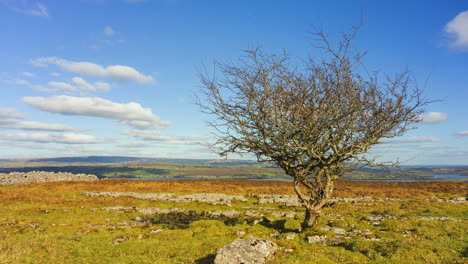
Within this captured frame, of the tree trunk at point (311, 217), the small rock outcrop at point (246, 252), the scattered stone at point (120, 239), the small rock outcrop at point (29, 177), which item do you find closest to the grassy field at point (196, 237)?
the scattered stone at point (120, 239)

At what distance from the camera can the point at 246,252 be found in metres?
9.70

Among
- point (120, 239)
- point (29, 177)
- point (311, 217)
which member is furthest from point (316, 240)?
point (29, 177)

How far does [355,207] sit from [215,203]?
16736mm

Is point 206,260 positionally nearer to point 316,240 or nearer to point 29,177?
point 316,240

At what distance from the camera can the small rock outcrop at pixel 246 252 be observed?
9398mm

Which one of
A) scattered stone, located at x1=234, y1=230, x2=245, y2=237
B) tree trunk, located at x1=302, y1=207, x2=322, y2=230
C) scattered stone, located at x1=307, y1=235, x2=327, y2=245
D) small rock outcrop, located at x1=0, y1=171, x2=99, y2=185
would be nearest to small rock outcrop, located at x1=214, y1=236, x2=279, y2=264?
scattered stone, located at x1=307, y1=235, x2=327, y2=245

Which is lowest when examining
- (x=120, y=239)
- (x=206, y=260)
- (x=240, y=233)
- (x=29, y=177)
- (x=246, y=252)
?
(x=29, y=177)

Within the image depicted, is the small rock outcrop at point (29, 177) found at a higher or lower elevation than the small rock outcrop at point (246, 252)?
lower

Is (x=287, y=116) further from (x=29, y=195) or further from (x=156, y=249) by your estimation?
(x=29, y=195)

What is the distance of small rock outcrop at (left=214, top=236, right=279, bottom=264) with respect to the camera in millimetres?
9398

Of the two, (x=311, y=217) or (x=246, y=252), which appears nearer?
(x=246, y=252)

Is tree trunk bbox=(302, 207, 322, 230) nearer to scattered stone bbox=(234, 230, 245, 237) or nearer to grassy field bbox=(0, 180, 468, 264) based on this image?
grassy field bbox=(0, 180, 468, 264)

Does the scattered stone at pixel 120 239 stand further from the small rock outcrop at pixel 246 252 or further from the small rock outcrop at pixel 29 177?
the small rock outcrop at pixel 29 177

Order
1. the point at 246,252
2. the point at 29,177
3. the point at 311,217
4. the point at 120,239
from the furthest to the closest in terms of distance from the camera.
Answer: the point at 29,177, the point at 311,217, the point at 120,239, the point at 246,252
